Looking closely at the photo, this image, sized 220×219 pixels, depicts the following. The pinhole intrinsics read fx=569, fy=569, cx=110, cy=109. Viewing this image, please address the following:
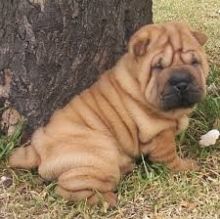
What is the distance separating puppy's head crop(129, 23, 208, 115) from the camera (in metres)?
3.59

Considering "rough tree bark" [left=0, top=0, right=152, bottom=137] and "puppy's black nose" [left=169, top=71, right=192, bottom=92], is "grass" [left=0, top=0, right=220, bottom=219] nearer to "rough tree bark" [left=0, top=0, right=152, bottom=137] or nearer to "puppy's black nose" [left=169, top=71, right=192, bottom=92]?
"rough tree bark" [left=0, top=0, right=152, bottom=137]

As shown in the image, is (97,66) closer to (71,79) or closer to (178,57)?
(71,79)

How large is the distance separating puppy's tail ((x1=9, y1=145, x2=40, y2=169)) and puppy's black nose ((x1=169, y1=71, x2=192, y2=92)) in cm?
105

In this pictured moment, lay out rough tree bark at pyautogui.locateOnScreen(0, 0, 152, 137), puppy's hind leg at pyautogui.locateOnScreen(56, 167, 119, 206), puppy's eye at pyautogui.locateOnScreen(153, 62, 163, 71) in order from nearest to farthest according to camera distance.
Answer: puppy's hind leg at pyautogui.locateOnScreen(56, 167, 119, 206)
puppy's eye at pyautogui.locateOnScreen(153, 62, 163, 71)
rough tree bark at pyautogui.locateOnScreen(0, 0, 152, 137)

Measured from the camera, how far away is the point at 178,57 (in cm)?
364

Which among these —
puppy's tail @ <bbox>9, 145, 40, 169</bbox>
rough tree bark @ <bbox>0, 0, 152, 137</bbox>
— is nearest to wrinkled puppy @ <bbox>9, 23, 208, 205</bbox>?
puppy's tail @ <bbox>9, 145, 40, 169</bbox>

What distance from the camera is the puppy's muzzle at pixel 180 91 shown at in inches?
140

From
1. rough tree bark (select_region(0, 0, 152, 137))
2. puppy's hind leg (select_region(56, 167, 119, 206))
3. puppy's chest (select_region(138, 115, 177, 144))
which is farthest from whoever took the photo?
rough tree bark (select_region(0, 0, 152, 137))

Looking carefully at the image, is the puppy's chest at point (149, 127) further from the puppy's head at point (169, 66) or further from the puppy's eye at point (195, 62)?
the puppy's eye at point (195, 62)

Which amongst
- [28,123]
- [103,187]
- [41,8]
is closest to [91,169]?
[103,187]

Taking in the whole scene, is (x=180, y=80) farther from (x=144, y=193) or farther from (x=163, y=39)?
(x=144, y=193)

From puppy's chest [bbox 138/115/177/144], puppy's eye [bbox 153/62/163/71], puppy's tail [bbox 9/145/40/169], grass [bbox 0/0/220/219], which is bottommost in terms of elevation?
grass [bbox 0/0/220/219]

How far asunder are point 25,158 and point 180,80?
1.21 metres

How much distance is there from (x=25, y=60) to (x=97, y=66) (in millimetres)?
565
